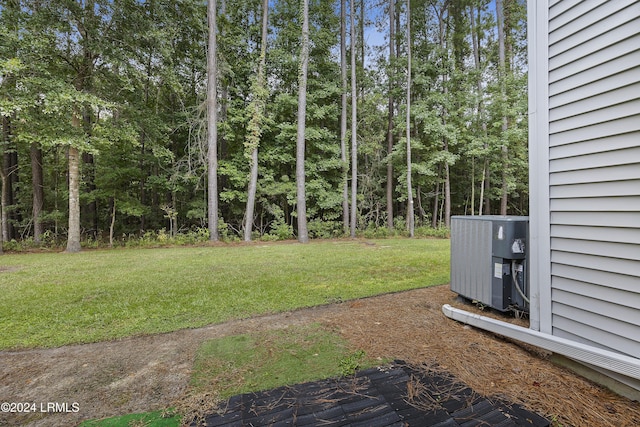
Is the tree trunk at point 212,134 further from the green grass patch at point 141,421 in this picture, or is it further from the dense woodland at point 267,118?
the green grass patch at point 141,421

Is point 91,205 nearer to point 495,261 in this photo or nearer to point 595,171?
point 495,261

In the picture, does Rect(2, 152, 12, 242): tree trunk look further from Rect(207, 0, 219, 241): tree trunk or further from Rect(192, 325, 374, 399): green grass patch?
Rect(192, 325, 374, 399): green grass patch

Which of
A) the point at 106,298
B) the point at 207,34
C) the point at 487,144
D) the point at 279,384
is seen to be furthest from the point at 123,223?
the point at 487,144

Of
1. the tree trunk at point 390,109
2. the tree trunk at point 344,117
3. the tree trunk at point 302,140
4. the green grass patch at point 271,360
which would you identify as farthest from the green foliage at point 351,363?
the tree trunk at point 390,109

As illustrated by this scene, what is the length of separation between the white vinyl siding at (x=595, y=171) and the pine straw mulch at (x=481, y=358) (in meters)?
0.29

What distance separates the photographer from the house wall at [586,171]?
5.02ft

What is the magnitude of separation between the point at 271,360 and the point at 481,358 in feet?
5.03

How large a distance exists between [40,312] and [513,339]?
4.72 metres

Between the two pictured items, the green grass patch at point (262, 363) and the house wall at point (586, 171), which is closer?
the house wall at point (586, 171)

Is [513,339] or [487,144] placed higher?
[487,144]

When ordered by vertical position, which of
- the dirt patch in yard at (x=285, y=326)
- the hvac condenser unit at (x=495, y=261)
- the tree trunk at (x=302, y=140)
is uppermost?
the tree trunk at (x=302, y=140)

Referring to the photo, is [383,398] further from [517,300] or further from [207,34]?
[207,34]

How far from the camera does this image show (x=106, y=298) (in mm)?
3537

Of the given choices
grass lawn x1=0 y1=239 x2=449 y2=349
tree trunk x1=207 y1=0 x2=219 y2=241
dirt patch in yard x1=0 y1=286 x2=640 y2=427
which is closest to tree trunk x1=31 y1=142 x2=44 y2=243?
grass lawn x1=0 y1=239 x2=449 y2=349
